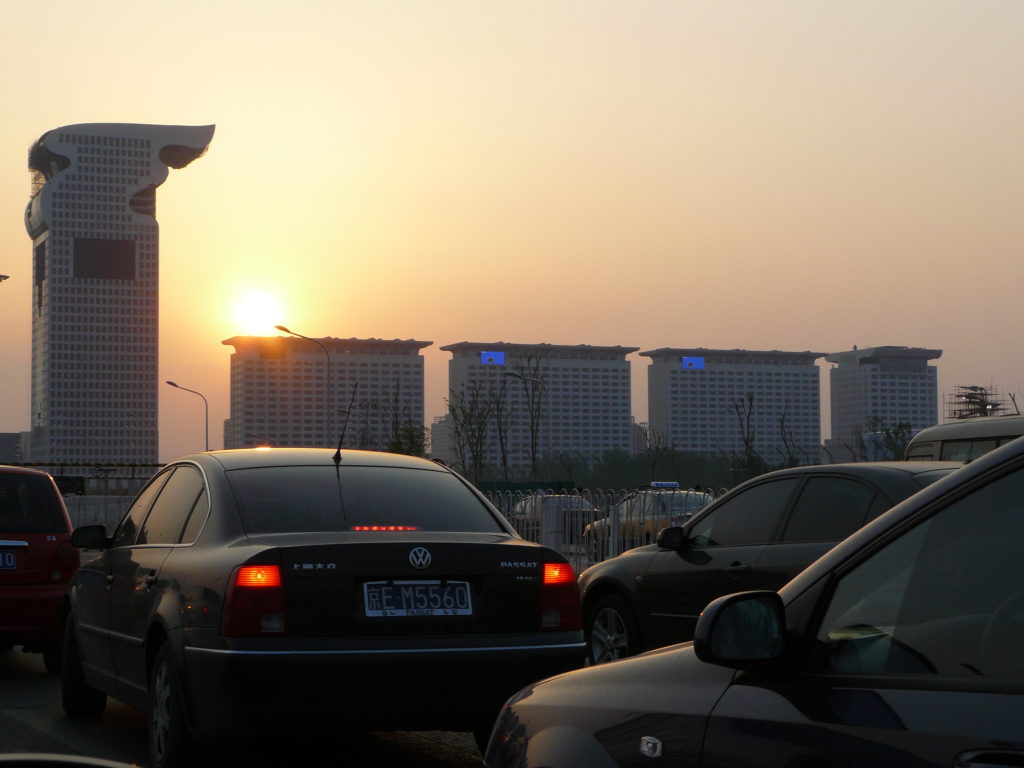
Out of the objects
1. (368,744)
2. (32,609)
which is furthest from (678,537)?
(32,609)

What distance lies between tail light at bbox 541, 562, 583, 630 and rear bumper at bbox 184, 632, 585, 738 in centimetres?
27

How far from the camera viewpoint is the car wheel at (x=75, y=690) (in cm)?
802

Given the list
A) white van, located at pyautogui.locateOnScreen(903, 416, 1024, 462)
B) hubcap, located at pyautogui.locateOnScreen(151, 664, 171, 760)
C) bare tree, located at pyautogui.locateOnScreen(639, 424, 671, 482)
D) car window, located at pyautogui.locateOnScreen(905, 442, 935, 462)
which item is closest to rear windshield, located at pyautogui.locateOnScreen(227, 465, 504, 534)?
hubcap, located at pyautogui.locateOnScreen(151, 664, 171, 760)

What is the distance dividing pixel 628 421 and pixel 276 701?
184m

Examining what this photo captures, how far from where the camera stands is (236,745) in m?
6.62

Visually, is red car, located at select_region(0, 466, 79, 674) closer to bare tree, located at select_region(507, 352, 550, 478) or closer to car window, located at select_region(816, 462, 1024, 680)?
car window, located at select_region(816, 462, 1024, 680)

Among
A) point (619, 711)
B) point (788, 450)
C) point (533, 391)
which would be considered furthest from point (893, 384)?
point (619, 711)

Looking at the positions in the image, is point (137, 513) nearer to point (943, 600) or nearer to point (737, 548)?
point (737, 548)

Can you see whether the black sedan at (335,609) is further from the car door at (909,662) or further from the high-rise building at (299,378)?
the high-rise building at (299,378)

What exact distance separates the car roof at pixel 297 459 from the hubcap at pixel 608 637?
2.73 metres

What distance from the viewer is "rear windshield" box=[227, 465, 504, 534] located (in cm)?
609

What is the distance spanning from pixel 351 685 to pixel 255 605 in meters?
0.50

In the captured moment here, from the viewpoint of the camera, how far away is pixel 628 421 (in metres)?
189

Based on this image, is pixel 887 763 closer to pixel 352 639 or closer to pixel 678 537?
pixel 352 639
